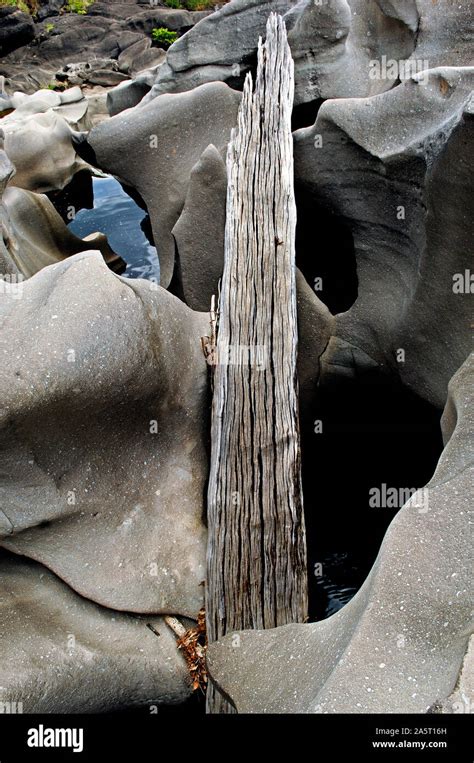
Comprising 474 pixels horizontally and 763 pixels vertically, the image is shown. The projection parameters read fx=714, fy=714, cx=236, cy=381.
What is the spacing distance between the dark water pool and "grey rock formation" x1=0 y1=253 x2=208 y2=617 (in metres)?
4.08

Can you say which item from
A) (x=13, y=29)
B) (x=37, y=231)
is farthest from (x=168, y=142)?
(x=13, y=29)

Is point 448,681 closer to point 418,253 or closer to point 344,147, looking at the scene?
point 418,253

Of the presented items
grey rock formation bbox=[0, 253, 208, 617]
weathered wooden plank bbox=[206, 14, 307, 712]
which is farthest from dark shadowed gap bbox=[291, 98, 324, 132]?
grey rock formation bbox=[0, 253, 208, 617]

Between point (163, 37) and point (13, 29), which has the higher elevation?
point (13, 29)

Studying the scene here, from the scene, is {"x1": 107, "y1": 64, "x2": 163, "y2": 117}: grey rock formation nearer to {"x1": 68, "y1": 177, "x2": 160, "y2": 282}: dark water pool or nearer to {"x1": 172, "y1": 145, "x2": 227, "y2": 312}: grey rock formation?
{"x1": 68, "y1": 177, "x2": 160, "y2": 282}: dark water pool

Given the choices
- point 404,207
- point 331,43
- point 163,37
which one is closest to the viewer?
point 404,207

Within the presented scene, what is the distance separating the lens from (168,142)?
5344mm

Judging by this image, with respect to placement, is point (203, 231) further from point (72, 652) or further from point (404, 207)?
point (72, 652)

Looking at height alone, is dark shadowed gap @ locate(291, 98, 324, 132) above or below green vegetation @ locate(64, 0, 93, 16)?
below

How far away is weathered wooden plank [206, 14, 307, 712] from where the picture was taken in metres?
3.10

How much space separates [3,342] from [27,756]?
5.09ft

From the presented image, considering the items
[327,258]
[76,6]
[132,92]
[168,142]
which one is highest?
[76,6]

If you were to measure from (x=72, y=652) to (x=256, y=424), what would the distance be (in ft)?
4.07

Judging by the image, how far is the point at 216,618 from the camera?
10.1ft
